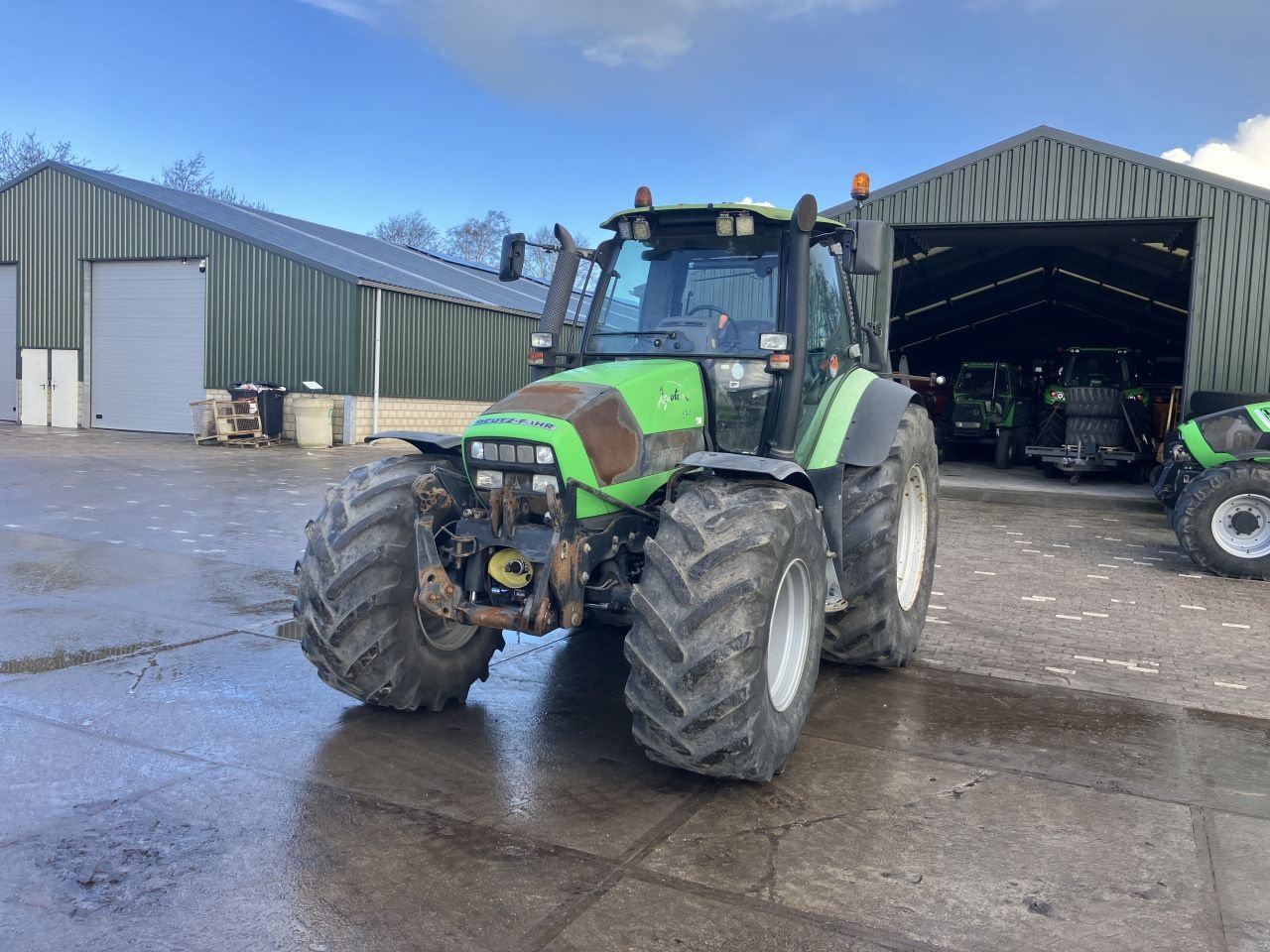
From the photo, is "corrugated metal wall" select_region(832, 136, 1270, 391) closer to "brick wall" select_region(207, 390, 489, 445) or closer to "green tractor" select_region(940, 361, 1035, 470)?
"green tractor" select_region(940, 361, 1035, 470)

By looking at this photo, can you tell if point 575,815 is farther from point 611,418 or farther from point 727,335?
point 727,335

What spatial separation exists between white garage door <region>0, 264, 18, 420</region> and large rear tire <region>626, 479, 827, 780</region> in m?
28.5

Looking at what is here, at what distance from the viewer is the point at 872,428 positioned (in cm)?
547

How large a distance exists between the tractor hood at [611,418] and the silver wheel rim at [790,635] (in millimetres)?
747

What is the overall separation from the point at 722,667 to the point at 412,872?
124cm

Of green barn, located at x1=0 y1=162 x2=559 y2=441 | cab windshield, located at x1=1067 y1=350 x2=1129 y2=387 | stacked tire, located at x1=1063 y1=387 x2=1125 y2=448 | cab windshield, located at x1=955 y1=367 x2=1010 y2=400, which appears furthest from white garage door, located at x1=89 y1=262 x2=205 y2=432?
cab windshield, located at x1=1067 y1=350 x2=1129 y2=387

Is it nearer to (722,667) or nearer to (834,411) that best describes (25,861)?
(722,667)

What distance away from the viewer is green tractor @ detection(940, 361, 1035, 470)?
22531mm

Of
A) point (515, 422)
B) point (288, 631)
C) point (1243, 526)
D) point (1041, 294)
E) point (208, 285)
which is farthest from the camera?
point (1041, 294)

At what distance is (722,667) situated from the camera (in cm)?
376

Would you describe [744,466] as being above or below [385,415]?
above

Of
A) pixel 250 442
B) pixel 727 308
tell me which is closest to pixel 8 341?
pixel 250 442

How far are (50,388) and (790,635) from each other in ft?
88.9

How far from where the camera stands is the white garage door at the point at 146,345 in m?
25.0
